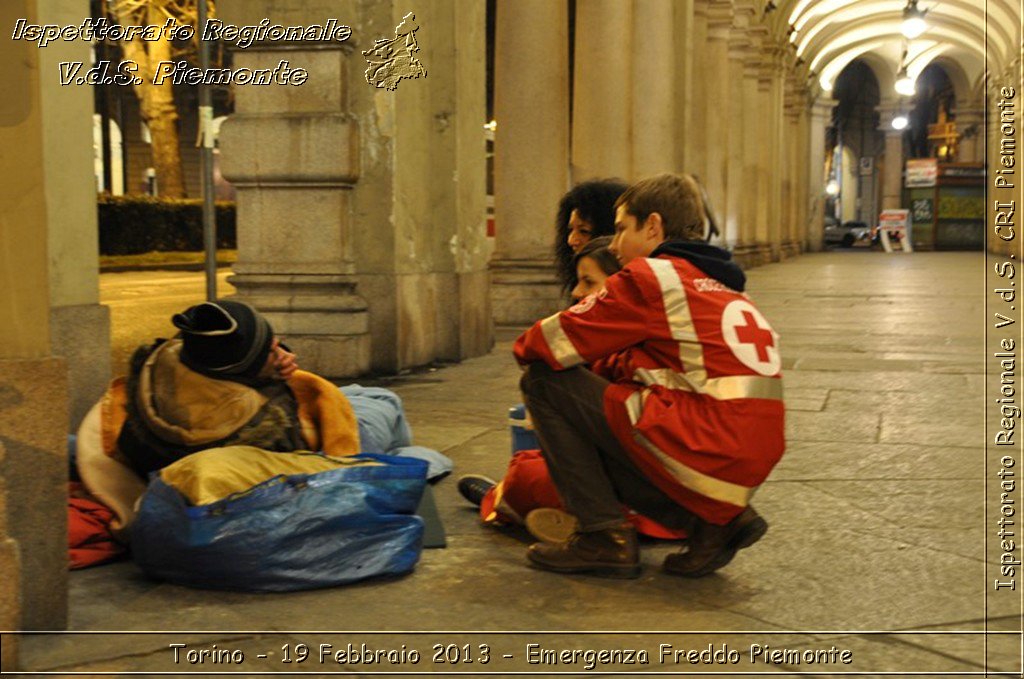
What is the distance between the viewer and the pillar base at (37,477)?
330cm

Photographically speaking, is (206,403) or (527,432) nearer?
(206,403)

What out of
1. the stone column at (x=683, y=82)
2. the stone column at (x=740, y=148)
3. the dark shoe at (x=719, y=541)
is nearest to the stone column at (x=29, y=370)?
the dark shoe at (x=719, y=541)

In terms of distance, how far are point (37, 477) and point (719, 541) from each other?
6.14 ft

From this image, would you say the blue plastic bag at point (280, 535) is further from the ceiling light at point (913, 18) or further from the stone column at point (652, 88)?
the ceiling light at point (913, 18)

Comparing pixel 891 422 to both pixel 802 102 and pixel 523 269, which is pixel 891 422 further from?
pixel 802 102

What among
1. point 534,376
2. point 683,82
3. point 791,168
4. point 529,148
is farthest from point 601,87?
point 791,168

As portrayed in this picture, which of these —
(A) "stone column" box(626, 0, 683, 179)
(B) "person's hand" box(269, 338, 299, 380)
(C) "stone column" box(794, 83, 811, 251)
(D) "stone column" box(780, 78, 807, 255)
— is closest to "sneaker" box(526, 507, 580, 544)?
(B) "person's hand" box(269, 338, 299, 380)

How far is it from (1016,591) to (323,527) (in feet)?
6.38

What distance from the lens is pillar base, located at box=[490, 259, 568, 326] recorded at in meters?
13.1

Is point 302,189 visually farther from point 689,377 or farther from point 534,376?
point 689,377

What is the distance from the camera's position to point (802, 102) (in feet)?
137

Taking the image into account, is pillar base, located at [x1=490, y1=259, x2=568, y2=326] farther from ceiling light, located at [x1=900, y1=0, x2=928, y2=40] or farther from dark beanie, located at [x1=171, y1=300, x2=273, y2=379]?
ceiling light, located at [x1=900, y1=0, x2=928, y2=40]

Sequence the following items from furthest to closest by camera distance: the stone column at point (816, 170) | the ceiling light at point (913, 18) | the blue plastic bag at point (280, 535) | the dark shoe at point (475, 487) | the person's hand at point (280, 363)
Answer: the stone column at point (816, 170), the ceiling light at point (913, 18), the dark shoe at point (475, 487), the person's hand at point (280, 363), the blue plastic bag at point (280, 535)

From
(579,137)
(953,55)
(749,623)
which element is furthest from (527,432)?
(953,55)
